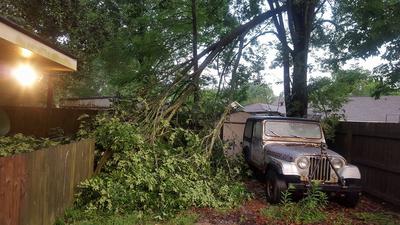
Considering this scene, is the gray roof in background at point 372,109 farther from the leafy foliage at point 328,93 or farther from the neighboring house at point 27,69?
the neighboring house at point 27,69

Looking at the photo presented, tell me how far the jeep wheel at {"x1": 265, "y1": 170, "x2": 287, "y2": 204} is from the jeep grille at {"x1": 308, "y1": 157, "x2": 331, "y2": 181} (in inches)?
23.7

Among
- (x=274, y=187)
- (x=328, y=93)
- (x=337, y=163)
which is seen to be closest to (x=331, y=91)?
(x=328, y=93)

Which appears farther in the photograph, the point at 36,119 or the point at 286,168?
the point at 36,119

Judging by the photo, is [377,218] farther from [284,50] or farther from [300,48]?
[284,50]

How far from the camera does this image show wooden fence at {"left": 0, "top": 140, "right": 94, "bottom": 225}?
4348 millimetres

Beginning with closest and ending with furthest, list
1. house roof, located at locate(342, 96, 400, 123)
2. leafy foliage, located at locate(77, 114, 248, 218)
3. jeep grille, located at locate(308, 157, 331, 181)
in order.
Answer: leafy foliage, located at locate(77, 114, 248, 218), jeep grille, located at locate(308, 157, 331, 181), house roof, located at locate(342, 96, 400, 123)

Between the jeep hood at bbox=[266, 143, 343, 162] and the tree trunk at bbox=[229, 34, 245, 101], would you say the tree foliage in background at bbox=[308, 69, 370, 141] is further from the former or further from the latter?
the jeep hood at bbox=[266, 143, 343, 162]

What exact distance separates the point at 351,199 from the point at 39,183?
5.96m

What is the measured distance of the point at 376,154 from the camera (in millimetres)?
9070

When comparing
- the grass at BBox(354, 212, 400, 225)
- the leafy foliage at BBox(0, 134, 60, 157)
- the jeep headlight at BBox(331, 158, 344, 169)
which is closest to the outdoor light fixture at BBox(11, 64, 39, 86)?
the leafy foliage at BBox(0, 134, 60, 157)

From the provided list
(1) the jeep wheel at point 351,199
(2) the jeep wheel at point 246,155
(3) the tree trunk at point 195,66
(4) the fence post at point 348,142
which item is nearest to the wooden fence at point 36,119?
(3) the tree trunk at point 195,66

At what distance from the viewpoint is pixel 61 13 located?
16.7 m

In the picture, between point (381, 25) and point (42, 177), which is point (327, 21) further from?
point (42, 177)

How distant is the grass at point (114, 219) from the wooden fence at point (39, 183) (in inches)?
7.0
